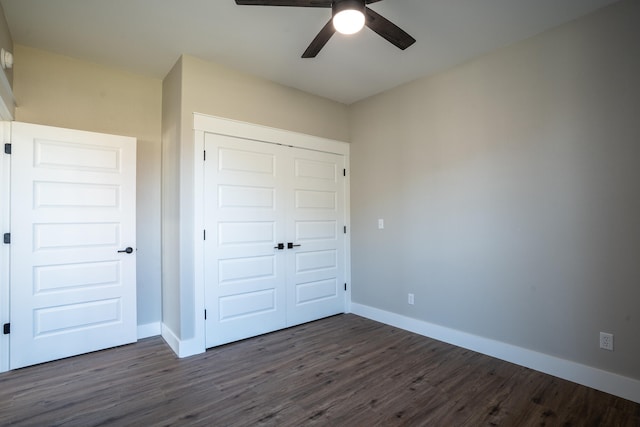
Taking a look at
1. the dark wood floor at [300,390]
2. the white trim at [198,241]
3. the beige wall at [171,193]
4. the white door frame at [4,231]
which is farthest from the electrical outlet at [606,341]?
the white door frame at [4,231]

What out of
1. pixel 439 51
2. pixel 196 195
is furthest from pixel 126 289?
pixel 439 51

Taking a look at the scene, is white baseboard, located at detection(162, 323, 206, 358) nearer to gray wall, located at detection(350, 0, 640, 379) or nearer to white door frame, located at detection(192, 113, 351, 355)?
white door frame, located at detection(192, 113, 351, 355)

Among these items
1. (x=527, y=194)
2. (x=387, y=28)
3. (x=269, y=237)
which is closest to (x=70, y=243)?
(x=269, y=237)

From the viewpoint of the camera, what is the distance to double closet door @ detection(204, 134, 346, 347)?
3.22 meters

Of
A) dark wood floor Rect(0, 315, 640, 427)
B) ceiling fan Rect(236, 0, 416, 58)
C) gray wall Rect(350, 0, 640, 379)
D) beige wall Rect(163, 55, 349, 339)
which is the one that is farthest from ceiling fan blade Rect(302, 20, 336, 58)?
dark wood floor Rect(0, 315, 640, 427)

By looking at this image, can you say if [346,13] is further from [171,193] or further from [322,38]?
[171,193]

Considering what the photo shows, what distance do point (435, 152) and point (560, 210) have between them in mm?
1269

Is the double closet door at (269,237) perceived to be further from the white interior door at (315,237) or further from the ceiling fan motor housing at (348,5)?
the ceiling fan motor housing at (348,5)

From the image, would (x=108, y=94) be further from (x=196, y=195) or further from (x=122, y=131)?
(x=196, y=195)

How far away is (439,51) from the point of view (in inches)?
117

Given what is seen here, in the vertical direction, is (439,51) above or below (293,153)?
above

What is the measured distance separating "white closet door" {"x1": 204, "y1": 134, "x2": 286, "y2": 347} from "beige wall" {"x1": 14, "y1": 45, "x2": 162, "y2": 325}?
0.82 m

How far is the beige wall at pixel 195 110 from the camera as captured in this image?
9.95 feet

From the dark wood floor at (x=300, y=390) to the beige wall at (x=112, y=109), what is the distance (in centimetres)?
89
